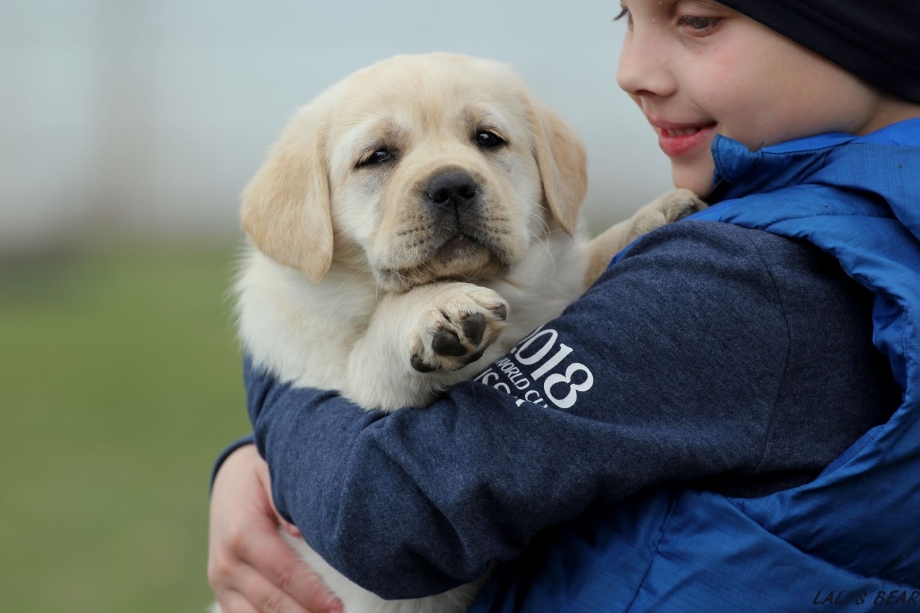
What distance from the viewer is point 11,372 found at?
11.5 m

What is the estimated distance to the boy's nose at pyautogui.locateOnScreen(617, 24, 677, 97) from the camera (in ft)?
7.40

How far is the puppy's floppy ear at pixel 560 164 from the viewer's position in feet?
9.40

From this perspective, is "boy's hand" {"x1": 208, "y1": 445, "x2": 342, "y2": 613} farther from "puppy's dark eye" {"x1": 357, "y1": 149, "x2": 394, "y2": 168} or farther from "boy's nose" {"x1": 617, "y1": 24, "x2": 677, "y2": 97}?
"boy's nose" {"x1": 617, "y1": 24, "x2": 677, "y2": 97}

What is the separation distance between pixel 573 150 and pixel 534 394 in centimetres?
133

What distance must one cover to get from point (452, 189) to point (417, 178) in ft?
0.41

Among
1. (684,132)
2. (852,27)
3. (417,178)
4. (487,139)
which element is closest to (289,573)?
(417,178)

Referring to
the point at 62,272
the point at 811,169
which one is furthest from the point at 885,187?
the point at 62,272

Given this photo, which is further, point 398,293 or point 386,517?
point 398,293

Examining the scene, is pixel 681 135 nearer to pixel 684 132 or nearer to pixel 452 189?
pixel 684 132

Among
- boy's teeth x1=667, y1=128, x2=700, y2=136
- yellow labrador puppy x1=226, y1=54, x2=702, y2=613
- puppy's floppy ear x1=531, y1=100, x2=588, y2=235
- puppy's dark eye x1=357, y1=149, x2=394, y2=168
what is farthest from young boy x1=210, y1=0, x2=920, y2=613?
puppy's dark eye x1=357, y1=149, x2=394, y2=168

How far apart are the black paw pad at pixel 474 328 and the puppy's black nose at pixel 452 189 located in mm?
462

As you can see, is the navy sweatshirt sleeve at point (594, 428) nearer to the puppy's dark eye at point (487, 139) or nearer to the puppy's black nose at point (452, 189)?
the puppy's black nose at point (452, 189)

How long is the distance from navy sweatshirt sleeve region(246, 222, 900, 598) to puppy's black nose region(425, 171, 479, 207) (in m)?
0.60

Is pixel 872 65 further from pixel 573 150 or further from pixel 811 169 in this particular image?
pixel 573 150
